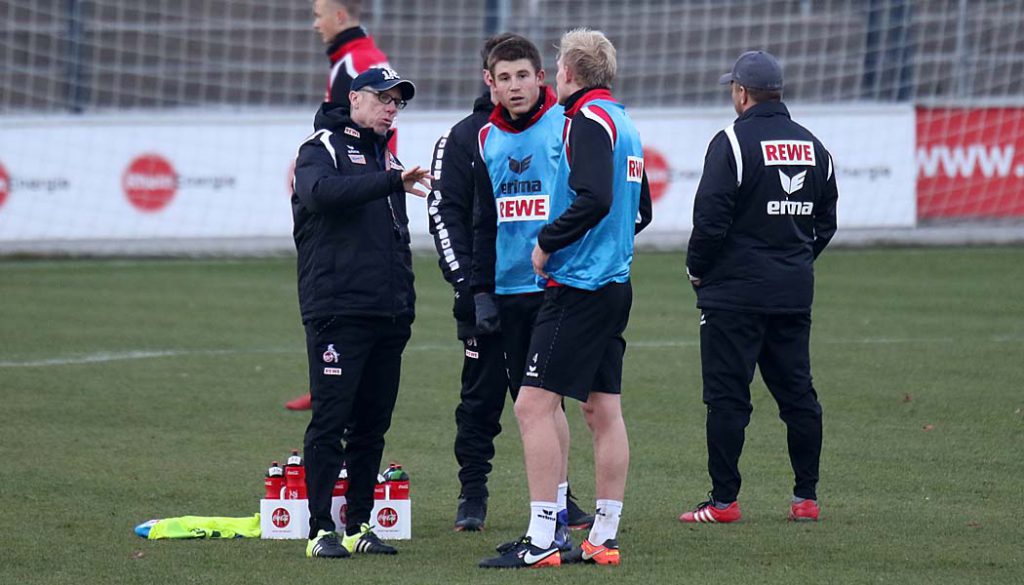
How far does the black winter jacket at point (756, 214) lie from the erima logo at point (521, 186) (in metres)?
0.93

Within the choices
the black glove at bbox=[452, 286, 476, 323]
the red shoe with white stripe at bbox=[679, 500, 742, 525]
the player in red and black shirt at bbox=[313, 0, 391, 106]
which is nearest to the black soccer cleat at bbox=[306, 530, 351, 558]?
the black glove at bbox=[452, 286, 476, 323]

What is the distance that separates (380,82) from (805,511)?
2595mm

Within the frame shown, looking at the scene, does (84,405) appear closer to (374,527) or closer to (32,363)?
(32,363)

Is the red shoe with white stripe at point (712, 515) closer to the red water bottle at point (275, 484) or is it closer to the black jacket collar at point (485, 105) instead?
the red water bottle at point (275, 484)

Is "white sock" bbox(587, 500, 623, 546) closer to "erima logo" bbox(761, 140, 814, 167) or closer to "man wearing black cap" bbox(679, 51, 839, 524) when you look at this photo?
"man wearing black cap" bbox(679, 51, 839, 524)

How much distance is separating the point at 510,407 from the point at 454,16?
13152mm

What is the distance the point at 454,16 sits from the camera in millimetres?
22438

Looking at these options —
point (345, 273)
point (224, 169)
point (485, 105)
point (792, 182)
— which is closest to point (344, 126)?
point (345, 273)

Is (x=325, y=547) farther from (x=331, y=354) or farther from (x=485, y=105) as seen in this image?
(x=485, y=105)

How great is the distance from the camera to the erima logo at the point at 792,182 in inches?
275

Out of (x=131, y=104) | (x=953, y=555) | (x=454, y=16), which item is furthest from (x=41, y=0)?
(x=953, y=555)

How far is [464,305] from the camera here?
6.63m

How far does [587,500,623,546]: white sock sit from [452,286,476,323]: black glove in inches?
41.6

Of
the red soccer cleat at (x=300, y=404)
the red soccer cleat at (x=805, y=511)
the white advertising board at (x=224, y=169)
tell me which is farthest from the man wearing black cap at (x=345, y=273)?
the white advertising board at (x=224, y=169)
